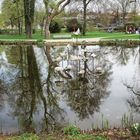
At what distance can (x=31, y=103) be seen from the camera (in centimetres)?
1380

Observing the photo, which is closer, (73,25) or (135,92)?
(135,92)

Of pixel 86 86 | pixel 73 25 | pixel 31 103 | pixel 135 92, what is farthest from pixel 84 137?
pixel 73 25

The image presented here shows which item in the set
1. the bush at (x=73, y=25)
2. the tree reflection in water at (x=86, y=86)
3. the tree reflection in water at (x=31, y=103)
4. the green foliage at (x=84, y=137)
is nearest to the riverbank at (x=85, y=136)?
the green foliage at (x=84, y=137)

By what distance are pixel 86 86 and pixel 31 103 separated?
3472mm

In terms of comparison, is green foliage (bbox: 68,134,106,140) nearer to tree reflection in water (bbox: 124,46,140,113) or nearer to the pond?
the pond

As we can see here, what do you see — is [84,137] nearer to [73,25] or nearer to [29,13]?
[29,13]

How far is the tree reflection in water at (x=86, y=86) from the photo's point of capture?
13289 millimetres

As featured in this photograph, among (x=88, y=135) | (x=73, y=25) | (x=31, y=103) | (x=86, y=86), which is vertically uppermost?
(x=73, y=25)

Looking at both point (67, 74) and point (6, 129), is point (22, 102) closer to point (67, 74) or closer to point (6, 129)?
point (6, 129)

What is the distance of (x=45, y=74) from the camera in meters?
19.5

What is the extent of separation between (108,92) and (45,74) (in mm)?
5000

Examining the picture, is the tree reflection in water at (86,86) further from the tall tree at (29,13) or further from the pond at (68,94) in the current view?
the tall tree at (29,13)

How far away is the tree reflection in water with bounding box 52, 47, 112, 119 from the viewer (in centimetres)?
1329

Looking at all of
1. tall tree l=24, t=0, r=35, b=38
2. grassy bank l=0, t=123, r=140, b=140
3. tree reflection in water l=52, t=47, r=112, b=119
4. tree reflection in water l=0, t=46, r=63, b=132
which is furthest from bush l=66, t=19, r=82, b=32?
grassy bank l=0, t=123, r=140, b=140
